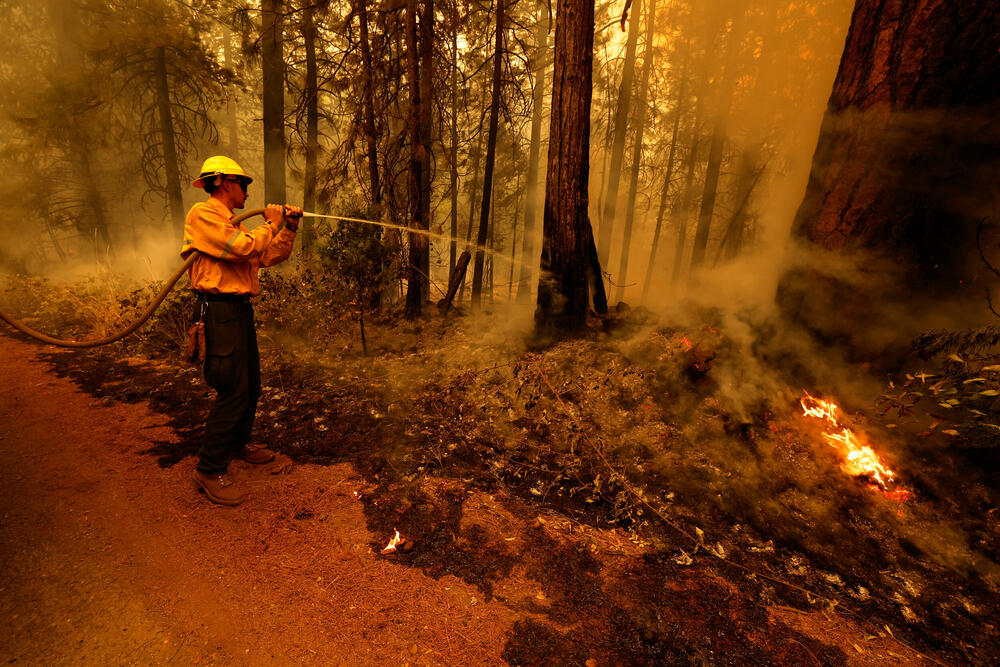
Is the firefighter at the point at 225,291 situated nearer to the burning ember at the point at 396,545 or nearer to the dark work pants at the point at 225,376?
the dark work pants at the point at 225,376

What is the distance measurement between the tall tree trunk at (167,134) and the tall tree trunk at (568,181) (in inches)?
485

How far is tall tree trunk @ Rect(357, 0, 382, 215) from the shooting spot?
7148 millimetres

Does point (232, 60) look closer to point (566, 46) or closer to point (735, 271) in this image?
point (566, 46)

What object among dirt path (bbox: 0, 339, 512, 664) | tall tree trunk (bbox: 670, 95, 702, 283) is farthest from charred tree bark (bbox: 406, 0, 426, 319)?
tall tree trunk (bbox: 670, 95, 702, 283)

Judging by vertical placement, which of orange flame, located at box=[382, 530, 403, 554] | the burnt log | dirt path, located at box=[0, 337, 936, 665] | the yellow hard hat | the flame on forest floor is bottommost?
orange flame, located at box=[382, 530, 403, 554]

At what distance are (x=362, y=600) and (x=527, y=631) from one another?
1.02m

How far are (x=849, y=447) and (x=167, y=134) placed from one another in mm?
17705

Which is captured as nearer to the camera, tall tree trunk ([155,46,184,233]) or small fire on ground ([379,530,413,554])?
small fire on ground ([379,530,413,554])

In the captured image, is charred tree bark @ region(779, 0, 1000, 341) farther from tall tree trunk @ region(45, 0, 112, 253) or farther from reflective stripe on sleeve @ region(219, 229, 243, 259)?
tall tree trunk @ region(45, 0, 112, 253)

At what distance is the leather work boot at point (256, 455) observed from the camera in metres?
3.87

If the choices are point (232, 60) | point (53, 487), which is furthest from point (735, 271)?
point (232, 60)

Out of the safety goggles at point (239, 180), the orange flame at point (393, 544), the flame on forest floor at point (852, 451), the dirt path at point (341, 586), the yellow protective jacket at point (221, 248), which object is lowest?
the orange flame at point (393, 544)

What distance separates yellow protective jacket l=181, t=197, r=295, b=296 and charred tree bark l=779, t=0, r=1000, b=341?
6006 mm

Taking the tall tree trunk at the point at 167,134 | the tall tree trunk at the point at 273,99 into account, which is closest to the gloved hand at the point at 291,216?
the tall tree trunk at the point at 273,99
